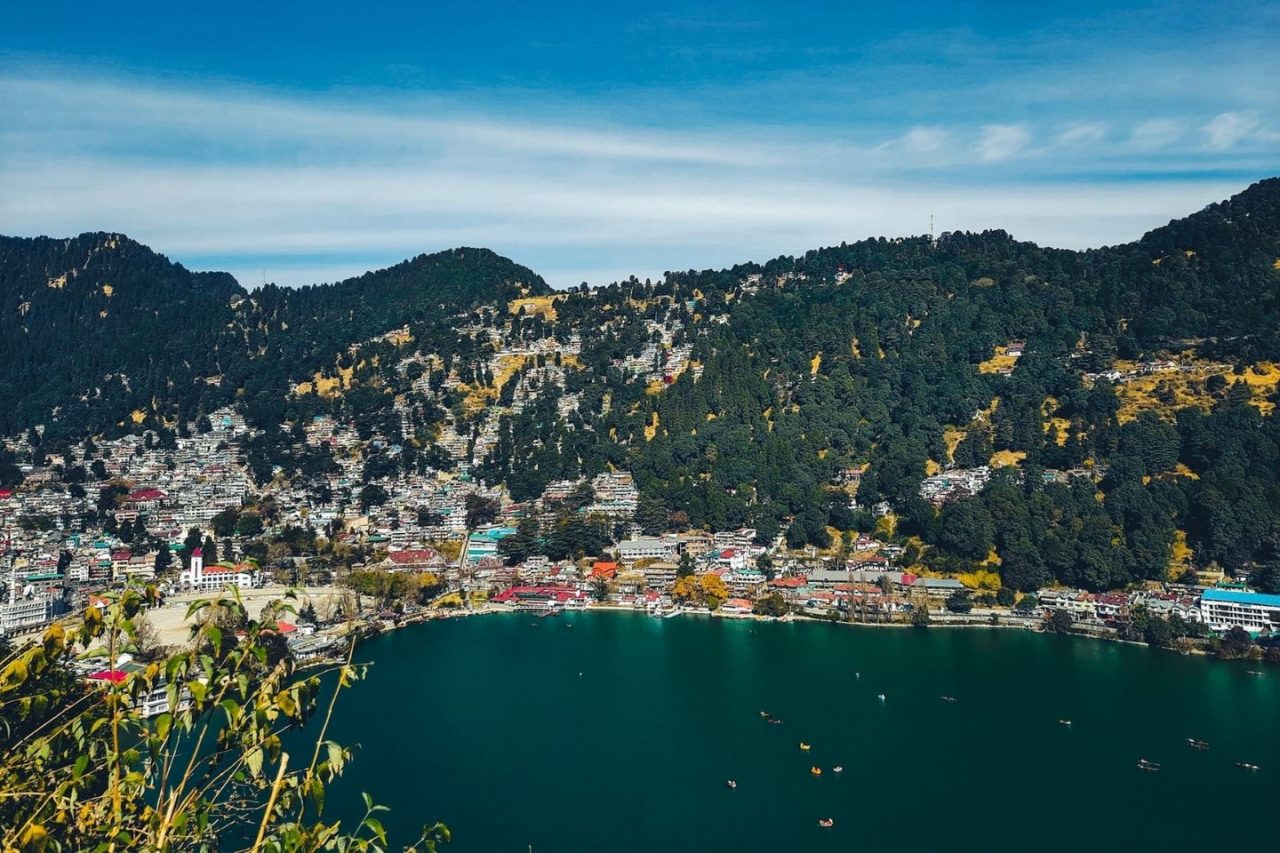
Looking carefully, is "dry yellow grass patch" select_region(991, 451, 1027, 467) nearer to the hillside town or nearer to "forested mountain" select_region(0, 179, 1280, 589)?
"forested mountain" select_region(0, 179, 1280, 589)

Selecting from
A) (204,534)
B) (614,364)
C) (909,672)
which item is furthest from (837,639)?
(614,364)

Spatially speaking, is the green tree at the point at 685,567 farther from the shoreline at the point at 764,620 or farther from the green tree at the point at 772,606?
the green tree at the point at 772,606

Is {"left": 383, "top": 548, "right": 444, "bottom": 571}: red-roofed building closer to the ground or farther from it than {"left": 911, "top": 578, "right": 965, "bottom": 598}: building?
farther from it

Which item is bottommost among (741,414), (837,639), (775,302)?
(837,639)

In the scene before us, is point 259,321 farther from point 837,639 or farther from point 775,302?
point 837,639

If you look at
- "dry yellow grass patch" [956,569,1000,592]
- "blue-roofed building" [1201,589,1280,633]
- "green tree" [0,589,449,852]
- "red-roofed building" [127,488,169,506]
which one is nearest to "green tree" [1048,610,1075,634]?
"dry yellow grass patch" [956,569,1000,592]

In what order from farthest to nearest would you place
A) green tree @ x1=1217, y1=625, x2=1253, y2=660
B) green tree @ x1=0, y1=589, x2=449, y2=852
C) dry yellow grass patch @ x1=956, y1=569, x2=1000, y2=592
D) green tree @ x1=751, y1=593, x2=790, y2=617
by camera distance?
dry yellow grass patch @ x1=956, y1=569, x2=1000, y2=592 < green tree @ x1=751, y1=593, x2=790, y2=617 < green tree @ x1=1217, y1=625, x2=1253, y2=660 < green tree @ x1=0, y1=589, x2=449, y2=852

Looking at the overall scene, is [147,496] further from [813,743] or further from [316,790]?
[316,790]

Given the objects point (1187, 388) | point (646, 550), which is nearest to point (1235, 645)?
point (1187, 388)
